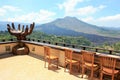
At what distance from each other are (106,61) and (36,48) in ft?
13.3

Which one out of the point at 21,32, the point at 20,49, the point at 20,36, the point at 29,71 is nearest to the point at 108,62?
the point at 29,71

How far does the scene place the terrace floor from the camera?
4.52 m

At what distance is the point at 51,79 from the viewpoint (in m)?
4.36

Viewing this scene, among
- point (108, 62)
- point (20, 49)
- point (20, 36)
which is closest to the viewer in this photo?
point (108, 62)

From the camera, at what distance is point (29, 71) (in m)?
5.04

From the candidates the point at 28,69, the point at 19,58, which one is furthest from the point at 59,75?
the point at 19,58

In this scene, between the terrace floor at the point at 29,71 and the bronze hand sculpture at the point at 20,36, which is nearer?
the terrace floor at the point at 29,71

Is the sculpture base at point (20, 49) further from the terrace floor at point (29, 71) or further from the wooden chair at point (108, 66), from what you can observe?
the wooden chair at point (108, 66)

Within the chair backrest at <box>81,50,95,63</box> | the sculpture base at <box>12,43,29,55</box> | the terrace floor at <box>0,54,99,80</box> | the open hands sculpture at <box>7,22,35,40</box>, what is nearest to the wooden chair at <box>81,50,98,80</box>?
the chair backrest at <box>81,50,95,63</box>

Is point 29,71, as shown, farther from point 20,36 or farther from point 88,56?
point 20,36

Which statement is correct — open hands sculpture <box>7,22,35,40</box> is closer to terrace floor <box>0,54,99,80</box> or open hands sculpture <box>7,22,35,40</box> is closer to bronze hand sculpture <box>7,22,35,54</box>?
bronze hand sculpture <box>7,22,35,54</box>

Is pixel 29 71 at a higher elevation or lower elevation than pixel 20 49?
lower

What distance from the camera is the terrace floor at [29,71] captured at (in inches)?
178

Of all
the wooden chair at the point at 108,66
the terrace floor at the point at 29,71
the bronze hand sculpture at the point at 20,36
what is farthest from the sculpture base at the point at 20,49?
the wooden chair at the point at 108,66
